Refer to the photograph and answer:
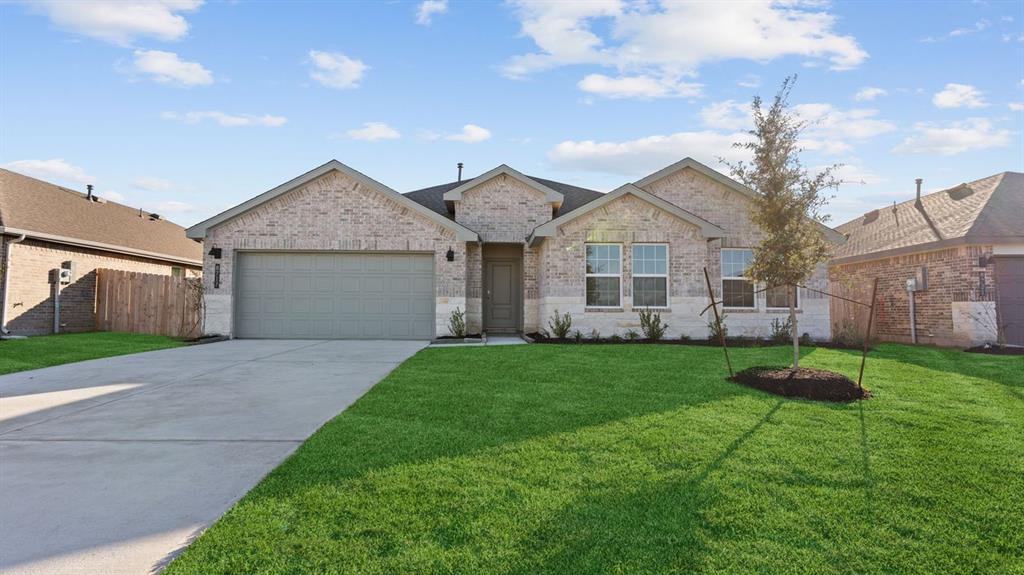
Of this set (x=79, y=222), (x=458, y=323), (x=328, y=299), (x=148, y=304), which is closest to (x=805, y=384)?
(x=458, y=323)

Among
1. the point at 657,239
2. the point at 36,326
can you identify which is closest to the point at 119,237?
the point at 36,326

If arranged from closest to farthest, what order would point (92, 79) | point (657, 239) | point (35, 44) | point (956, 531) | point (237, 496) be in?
point (956, 531), point (237, 496), point (35, 44), point (92, 79), point (657, 239)

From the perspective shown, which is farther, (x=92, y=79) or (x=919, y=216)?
(x=919, y=216)

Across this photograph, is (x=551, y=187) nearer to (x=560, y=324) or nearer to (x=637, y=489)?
A: (x=560, y=324)

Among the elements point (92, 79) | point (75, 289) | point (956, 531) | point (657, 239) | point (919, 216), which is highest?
point (92, 79)

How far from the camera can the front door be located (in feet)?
52.2

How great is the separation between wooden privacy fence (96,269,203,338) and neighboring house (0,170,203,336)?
1.66 feet

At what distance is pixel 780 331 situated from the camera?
1376cm

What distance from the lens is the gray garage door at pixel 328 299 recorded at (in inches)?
553

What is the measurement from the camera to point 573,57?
11867 millimetres

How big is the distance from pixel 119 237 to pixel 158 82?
9.12m

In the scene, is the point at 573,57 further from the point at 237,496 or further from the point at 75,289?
the point at 75,289

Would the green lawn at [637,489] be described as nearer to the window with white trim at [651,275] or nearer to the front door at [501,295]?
the window with white trim at [651,275]

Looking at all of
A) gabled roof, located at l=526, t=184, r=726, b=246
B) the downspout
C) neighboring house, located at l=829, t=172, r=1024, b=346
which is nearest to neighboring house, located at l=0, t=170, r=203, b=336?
the downspout
